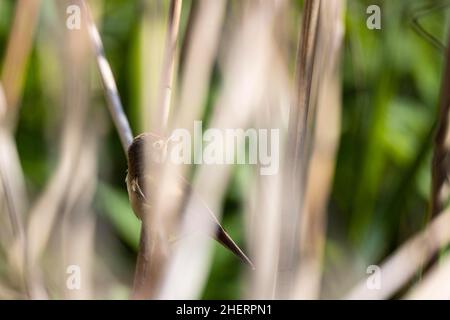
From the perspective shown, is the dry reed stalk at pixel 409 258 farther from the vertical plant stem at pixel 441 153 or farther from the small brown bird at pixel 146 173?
the small brown bird at pixel 146 173

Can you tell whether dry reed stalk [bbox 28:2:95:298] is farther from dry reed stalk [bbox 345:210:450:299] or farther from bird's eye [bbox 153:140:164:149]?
dry reed stalk [bbox 345:210:450:299]

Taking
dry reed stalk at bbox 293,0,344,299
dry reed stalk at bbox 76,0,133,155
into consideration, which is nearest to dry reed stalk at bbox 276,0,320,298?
dry reed stalk at bbox 293,0,344,299

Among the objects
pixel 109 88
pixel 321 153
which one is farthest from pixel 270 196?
pixel 109 88

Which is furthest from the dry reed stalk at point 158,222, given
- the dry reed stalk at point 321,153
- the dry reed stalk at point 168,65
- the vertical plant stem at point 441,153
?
the vertical plant stem at point 441,153

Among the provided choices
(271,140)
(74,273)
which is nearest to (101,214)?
(74,273)

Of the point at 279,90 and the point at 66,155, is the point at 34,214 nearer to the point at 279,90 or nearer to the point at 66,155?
the point at 66,155
